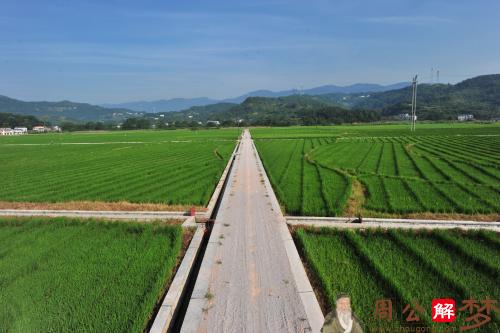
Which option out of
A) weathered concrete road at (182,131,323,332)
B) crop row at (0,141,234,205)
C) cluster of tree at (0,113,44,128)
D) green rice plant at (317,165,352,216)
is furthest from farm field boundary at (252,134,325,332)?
cluster of tree at (0,113,44,128)

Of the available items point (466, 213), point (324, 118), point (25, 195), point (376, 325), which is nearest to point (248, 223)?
point (376, 325)

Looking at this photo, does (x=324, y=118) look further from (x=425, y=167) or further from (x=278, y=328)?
(x=278, y=328)

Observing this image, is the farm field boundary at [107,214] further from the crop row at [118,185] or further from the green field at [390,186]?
the green field at [390,186]

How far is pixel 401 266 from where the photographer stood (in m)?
7.93

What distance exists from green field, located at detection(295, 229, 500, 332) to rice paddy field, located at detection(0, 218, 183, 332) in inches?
160

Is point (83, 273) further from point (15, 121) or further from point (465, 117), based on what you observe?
point (15, 121)

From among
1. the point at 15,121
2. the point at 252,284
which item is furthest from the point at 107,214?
the point at 15,121

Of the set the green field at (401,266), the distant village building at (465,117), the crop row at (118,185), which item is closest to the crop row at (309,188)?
the green field at (401,266)

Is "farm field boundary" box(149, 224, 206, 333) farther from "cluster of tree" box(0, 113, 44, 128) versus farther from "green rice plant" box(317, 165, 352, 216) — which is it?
"cluster of tree" box(0, 113, 44, 128)

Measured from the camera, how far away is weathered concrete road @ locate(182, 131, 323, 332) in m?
5.71

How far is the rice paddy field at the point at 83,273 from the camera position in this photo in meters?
5.95

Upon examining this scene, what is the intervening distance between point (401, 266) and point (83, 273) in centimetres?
824

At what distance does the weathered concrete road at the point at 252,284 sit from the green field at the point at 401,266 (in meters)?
0.61

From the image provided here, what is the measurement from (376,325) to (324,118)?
176m
